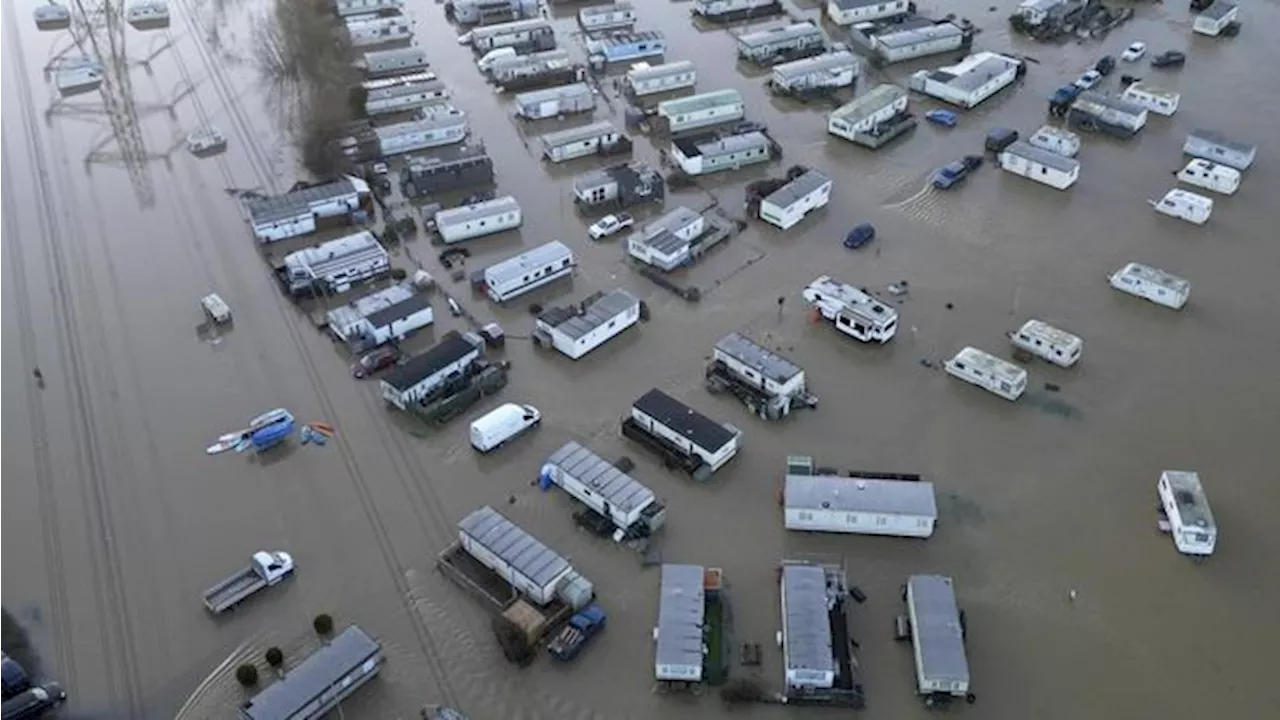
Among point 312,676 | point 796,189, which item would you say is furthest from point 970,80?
point 312,676

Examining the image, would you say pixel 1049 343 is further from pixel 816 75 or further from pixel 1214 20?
pixel 1214 20

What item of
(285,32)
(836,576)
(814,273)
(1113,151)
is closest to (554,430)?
(836,576)

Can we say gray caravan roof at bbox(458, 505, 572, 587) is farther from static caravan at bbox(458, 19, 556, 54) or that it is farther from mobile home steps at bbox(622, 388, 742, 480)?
static caravan at bbox(458, 19, 556, 54)

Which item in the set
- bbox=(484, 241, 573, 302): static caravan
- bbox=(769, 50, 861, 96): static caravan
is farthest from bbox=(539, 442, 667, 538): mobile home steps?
bbox=(769, 50, 861, 96): static caravan

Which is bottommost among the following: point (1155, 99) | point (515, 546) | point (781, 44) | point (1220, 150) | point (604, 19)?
point (1220, 150)

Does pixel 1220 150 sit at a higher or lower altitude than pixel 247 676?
lower

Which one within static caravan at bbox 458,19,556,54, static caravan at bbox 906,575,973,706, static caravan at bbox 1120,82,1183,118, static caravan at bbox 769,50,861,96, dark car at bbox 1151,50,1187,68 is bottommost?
static caravan at bbox 906,575,973,706

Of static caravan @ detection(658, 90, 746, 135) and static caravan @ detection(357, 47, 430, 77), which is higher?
static caravan @ detection(357, 47, 430, 77)
